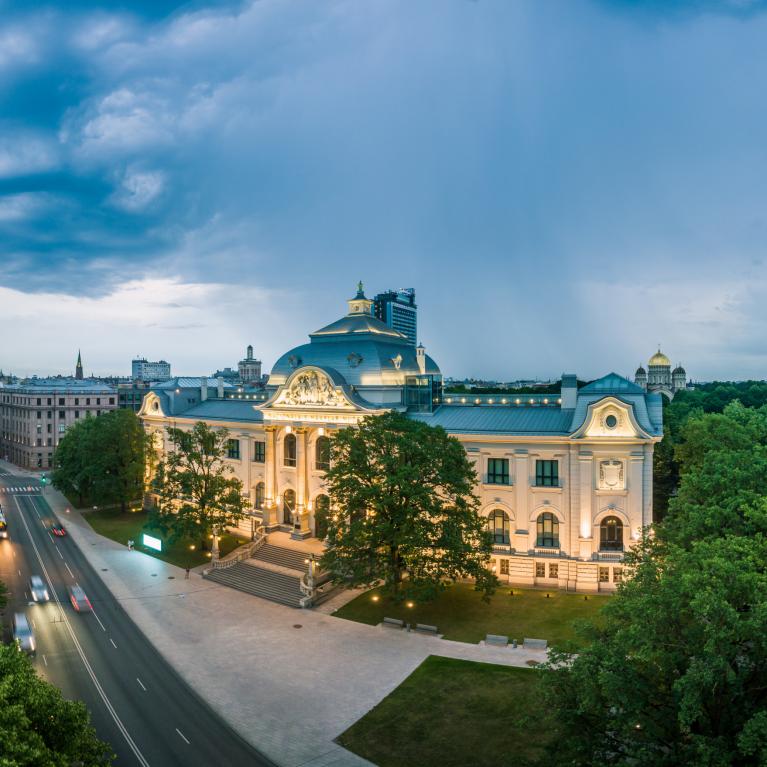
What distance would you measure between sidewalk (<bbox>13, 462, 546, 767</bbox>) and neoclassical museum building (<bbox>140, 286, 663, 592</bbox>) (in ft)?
34.5

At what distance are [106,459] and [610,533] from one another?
6641cm

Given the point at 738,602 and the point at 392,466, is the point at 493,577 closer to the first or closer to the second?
the point at 392,466

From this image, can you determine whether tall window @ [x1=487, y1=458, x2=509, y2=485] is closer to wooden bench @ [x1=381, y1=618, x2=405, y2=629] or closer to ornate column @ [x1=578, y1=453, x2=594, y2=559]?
ornate column @ [x1=578, y1=453, x2=594, y2=559]

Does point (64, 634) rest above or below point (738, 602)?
below

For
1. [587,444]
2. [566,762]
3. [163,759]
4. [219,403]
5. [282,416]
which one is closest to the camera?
[566,762]

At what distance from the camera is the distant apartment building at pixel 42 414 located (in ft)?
445

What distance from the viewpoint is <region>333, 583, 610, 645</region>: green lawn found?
4553 cm

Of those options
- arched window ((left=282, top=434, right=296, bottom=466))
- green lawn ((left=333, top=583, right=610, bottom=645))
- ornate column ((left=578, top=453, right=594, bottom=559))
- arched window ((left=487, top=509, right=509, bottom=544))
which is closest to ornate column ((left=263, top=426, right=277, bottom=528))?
arched window ((left=282, top=434, right=296, bottom=466))

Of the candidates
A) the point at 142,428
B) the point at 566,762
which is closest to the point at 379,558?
the point at 566,762

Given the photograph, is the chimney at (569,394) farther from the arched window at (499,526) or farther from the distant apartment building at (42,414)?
the distant apartment building at (42,414)

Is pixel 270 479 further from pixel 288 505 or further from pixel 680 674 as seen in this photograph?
pixel 680 674

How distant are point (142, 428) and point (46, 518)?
1773cm

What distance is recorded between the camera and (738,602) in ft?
69.5

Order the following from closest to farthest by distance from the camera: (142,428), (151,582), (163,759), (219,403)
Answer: (163,759) < (151,582) < (219,403) < (142,428)
